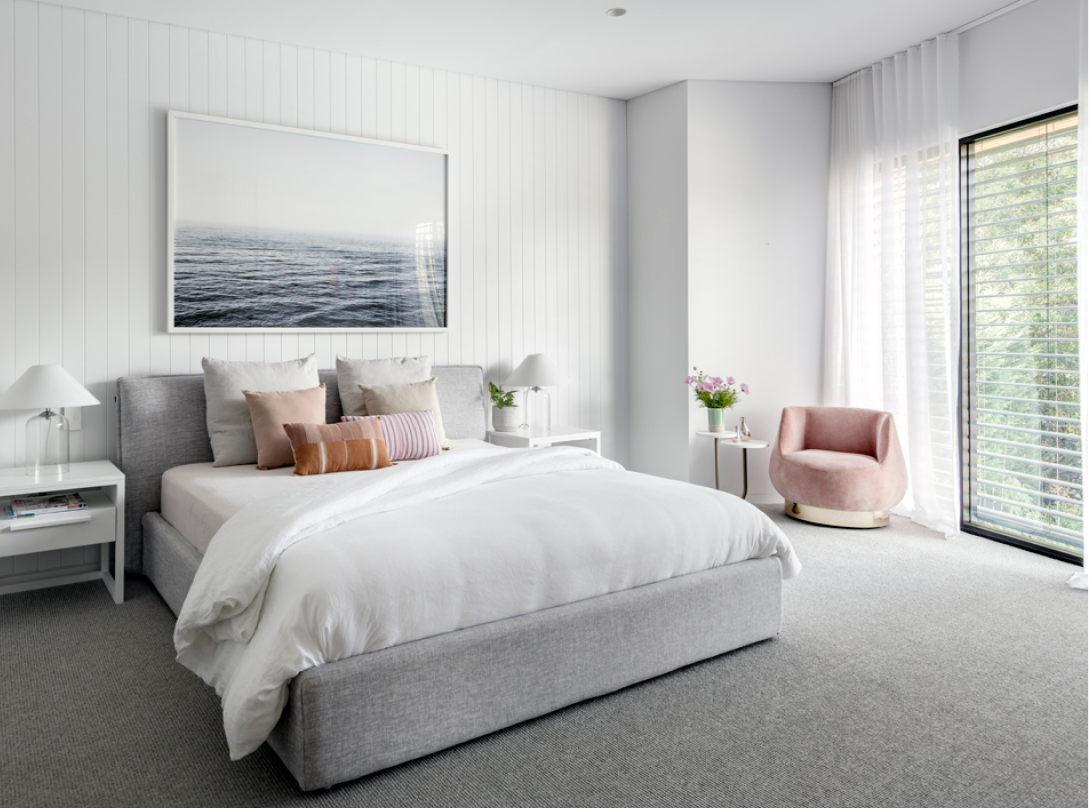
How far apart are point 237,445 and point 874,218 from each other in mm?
3853

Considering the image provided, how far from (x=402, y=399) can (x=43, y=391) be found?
151 cm

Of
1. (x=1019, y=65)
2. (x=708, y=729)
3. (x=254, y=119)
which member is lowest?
(x=708, y=729)

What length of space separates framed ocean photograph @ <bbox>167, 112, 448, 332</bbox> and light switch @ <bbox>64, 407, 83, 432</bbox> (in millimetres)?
595

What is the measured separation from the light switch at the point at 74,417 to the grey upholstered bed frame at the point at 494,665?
0.80m

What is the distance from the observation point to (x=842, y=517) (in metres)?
4.43

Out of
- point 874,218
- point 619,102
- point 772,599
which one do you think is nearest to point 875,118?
point 874,218

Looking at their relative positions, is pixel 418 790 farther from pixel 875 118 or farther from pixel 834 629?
pixel 875 118

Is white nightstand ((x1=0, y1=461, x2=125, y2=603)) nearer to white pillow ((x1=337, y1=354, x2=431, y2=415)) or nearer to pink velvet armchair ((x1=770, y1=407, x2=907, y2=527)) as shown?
white pillow ((x1=337, y1=354, x2=431, y2=415))

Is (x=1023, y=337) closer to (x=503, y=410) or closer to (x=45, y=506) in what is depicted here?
(x=503, y=410)

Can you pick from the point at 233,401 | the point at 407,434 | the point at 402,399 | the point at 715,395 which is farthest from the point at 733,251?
the point at 233,401

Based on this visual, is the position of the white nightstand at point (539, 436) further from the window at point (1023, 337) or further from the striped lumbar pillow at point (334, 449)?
the window at point (1023, 337)

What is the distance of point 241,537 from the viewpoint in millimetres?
2213

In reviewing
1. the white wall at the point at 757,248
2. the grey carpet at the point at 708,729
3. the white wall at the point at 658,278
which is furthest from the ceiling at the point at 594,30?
the grey carpet at the point at 708,729

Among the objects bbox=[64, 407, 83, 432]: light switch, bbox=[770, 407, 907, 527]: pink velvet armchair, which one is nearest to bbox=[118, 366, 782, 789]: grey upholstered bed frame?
bbox=[64, 407, 83, 432]: light switch
